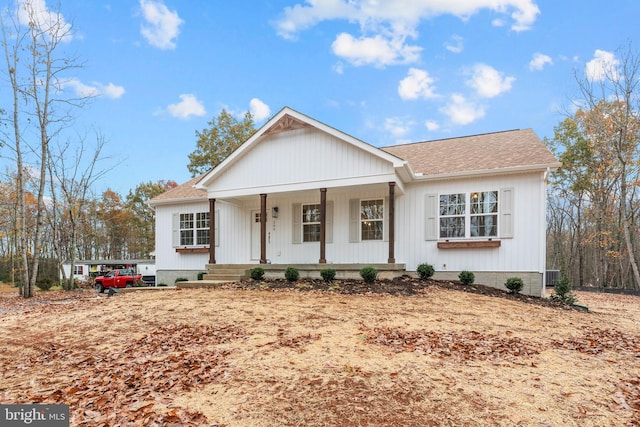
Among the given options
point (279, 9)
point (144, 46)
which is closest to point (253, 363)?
point (279, 9)

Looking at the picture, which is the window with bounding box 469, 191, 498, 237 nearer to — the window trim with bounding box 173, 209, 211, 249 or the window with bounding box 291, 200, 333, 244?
the window with bounding box 291, 200, 333, 244

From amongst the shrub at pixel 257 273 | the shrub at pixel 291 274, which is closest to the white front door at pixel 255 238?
the shrub at pixel 257 273

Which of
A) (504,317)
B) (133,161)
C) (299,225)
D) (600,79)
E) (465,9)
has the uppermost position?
(465,9)

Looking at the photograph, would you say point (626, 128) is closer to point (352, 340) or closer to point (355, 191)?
point (355, 191)

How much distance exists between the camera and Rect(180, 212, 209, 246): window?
14.0 metres

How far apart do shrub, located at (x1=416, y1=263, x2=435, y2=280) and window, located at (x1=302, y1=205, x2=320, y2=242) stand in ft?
12.3

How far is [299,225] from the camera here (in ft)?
41.4

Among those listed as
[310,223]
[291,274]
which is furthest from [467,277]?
[310,223]

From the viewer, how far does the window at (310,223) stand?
12.4 meters

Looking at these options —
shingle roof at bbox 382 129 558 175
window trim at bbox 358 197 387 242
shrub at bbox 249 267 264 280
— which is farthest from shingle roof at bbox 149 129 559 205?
shrub at bbox 249 267 264 280

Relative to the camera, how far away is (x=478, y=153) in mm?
11852

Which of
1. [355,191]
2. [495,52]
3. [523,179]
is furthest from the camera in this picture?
[495,52]

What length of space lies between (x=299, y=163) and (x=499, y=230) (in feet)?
20.9

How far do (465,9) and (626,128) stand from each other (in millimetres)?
10227
